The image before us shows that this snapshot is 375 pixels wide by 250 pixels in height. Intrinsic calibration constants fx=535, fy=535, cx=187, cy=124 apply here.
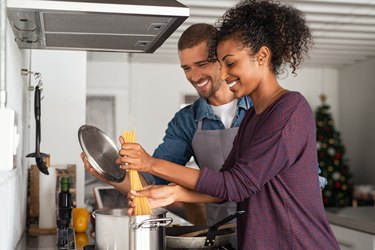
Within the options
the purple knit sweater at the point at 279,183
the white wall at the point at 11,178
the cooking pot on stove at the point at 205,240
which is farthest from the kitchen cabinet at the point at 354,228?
the white wall at the point at 11,178

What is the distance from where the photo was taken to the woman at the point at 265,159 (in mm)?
1477

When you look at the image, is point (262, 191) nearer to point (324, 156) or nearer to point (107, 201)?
point (107, 201)

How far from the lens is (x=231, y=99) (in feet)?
8.23

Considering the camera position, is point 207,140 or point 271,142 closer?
point 271,142

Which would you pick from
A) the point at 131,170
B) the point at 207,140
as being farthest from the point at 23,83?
the point at 131,170

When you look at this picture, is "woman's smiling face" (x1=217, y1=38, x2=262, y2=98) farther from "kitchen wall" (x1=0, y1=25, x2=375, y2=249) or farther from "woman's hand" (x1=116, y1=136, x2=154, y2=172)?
"kitchen wall" (x1=0, y1=25, x2=375, y2=249)

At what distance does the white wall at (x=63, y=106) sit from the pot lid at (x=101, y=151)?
129cm

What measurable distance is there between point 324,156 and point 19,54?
686 centimetres

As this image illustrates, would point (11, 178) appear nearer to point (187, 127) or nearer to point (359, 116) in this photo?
point (187, 127)

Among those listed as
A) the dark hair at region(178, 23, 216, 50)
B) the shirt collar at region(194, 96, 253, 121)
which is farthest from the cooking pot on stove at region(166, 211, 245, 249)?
the dark hair at region(178, 23, 216, 50)

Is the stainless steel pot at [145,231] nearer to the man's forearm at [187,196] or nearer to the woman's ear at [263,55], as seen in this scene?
the man's forearm at [187,196]

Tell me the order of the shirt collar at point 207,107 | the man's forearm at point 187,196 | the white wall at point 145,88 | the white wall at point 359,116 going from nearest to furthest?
Result: the man's forearm at point 187,196
the shirt collar at point 207,107
the white wall at point 145,88
the white wall at point 359,116

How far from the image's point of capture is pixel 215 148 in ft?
8.03

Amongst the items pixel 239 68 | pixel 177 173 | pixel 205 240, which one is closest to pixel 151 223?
pixel 177 173
